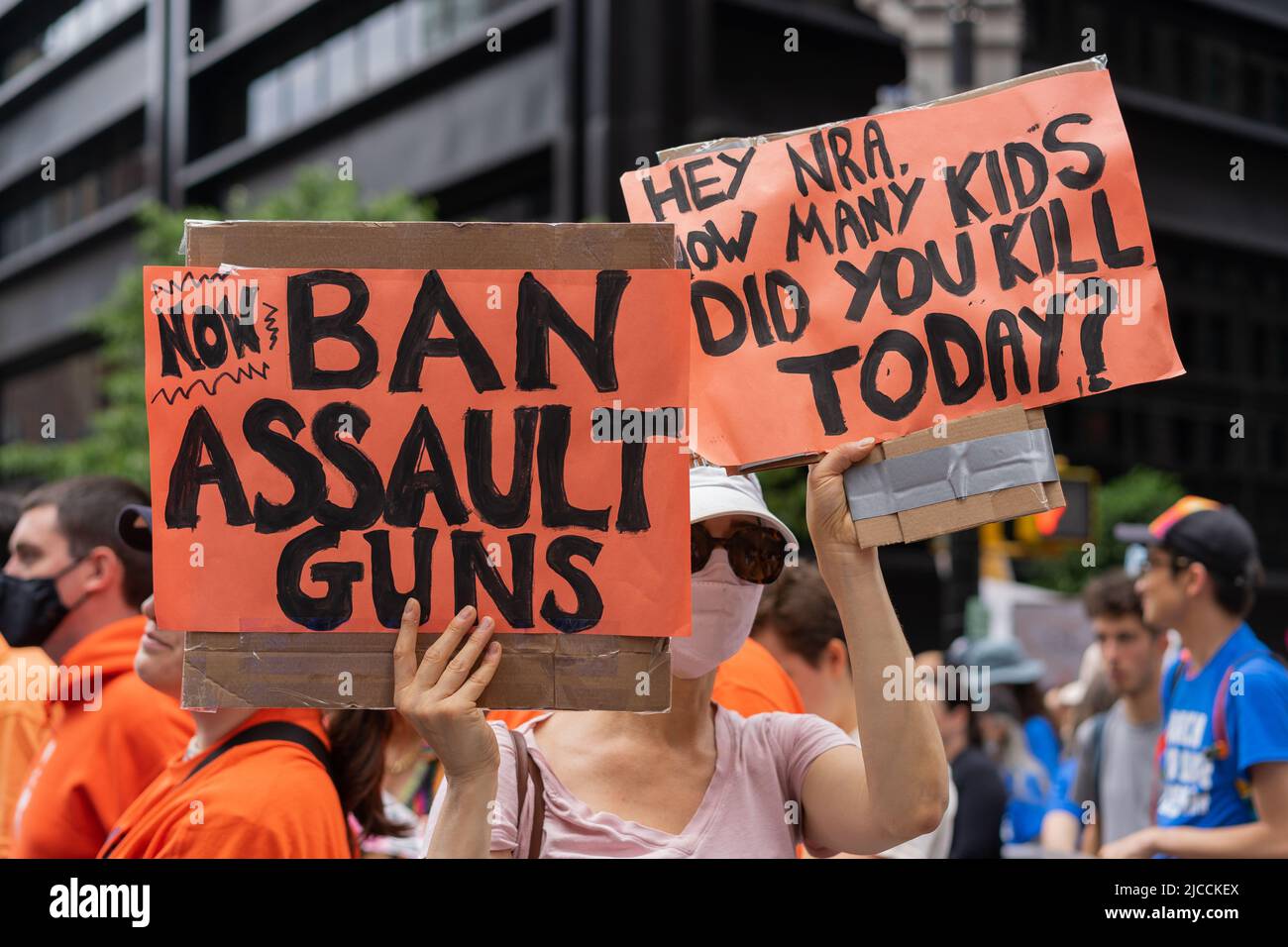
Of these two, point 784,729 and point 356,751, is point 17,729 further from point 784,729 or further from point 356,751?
point 784,729

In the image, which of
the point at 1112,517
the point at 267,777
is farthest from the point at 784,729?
the point at 1112,517

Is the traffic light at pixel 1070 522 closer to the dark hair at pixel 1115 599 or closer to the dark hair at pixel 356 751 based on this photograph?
the dark hair at pixel 1115 599

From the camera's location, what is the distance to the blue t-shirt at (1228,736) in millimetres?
3934

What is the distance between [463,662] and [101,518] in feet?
6.92

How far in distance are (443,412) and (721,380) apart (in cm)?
44

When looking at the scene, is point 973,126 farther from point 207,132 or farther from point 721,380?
point 207,132

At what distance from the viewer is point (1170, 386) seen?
2967 cm

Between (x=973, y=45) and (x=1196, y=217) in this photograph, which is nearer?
(x=973, y=45)

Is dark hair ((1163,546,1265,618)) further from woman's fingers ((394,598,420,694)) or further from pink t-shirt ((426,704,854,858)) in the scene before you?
woman's fingers ((394,598,420,694))

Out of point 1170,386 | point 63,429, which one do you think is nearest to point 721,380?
point 1170,386

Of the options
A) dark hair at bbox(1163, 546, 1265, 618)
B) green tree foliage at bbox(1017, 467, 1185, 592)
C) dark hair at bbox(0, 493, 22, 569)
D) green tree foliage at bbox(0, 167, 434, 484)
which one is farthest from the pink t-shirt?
green tree foliage at bbox(1017, 467, 1185, 592)

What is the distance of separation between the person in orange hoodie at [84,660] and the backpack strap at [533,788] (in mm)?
1346

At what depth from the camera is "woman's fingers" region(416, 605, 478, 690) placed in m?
2.02

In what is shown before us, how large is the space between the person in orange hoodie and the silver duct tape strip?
6.10 feet
